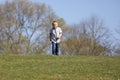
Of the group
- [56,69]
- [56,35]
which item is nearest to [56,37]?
[56,35]

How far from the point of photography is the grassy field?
47.7 ft

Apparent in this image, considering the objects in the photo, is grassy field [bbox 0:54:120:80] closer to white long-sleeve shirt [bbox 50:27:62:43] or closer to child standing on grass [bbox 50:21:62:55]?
child standing on grass [bbox 50:21:62:55]

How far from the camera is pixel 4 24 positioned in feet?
186

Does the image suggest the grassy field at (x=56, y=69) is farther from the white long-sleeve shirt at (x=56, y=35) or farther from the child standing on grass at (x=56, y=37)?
the white long-sleeve shirt at (x=56, y=35)

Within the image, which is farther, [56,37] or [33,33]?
[33,33]

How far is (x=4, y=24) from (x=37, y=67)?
134 ft

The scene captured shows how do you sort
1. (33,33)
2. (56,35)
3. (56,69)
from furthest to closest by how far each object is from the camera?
(33,33), (56,35), (56,69)

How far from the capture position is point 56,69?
53.7 feet

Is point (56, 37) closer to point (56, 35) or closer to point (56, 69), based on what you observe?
point (56, 35)

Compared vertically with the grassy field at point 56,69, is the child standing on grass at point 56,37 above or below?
above

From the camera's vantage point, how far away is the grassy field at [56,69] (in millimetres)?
14547

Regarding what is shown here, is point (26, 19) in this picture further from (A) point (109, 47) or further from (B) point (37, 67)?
(B) point (37, 67)

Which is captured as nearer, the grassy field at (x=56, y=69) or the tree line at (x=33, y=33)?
the grassy field at (x=56, y=69)

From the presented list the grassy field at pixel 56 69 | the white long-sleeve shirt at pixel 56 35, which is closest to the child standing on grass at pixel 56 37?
the white long-sleeve shirt at pixel 56 35
